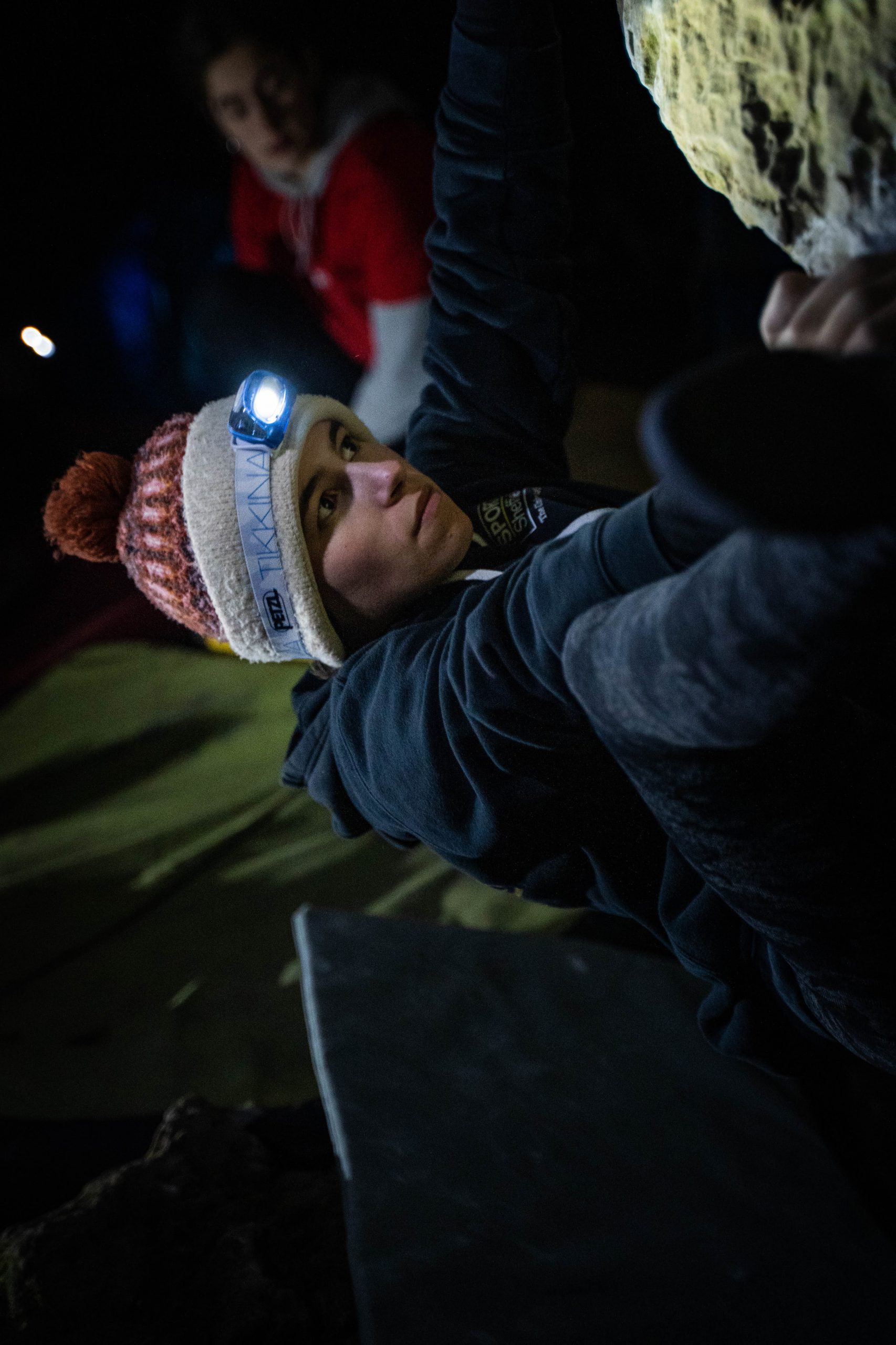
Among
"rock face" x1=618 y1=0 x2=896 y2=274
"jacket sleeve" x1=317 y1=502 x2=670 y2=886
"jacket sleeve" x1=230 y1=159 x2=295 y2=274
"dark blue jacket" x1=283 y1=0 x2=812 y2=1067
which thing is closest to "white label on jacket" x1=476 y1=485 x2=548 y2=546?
"dark blue jacket" x1=283 y1=0 x2=812 y2=1067

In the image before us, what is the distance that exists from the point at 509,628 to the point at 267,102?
1474 mm

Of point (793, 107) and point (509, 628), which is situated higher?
point (793, 107)

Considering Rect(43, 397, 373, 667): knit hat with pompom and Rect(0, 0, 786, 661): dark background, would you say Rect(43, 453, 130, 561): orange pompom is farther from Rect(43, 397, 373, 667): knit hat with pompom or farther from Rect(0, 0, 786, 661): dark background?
Rect(0, 0, 786, 661): dark background

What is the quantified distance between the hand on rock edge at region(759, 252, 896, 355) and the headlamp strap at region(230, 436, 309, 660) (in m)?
0.52

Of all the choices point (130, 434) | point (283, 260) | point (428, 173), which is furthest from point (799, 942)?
point (130, 434)

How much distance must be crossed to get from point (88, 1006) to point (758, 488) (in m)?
1.72

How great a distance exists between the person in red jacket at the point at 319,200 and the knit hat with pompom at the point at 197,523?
82cm

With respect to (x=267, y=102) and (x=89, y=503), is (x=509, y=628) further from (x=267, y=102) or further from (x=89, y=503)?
(x=267, y=102)

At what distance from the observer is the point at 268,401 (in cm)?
95

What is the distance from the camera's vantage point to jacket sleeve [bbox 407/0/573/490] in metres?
1.02

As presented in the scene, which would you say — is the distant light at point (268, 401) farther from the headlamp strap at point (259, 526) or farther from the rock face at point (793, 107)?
the rock face at point (793, 107)

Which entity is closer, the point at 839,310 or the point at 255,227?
the point at 839,310

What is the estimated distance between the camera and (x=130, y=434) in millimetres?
2535

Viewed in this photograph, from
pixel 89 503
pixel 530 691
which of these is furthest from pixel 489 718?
pixel 89 503
